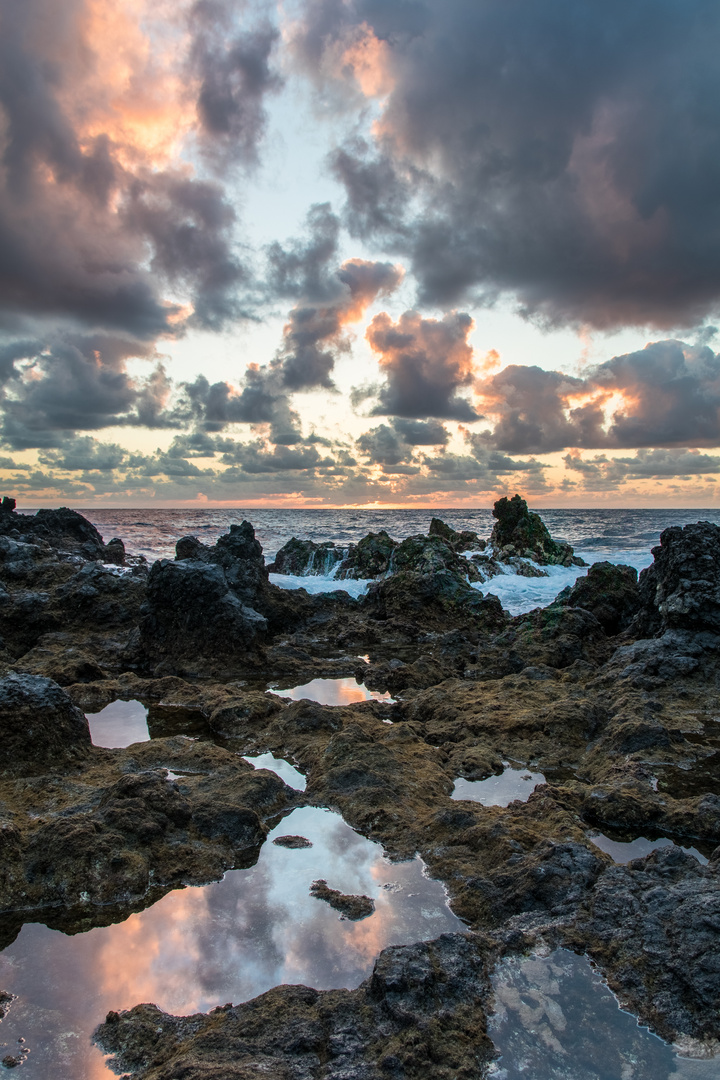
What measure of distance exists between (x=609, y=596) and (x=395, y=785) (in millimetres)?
9602

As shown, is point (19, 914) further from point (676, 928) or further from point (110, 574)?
point (110, 574)

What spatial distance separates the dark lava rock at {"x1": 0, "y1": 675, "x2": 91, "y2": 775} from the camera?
5.93 m

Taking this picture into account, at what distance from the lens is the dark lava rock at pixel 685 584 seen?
30.4ft

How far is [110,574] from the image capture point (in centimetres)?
1370

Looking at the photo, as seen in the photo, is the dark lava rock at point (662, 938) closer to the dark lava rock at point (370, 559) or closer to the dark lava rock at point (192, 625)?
the dark lava rock at point (192, 625)

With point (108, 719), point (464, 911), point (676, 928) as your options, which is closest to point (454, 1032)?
point (464, 911)

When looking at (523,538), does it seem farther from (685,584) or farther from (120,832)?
(120,832)

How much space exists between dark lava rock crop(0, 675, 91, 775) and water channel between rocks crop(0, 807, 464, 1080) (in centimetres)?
240

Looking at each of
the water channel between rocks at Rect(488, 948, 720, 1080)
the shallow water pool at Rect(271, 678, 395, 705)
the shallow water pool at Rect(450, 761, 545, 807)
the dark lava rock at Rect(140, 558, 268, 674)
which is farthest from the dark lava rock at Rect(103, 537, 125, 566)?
the water channel between rocks at Rect(488, 948, 720, 1080)

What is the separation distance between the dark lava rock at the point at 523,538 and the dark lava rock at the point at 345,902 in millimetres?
24552

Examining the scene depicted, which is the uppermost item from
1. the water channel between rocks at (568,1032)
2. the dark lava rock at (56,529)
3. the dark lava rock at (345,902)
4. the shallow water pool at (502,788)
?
the dark lava rock at (56,529)

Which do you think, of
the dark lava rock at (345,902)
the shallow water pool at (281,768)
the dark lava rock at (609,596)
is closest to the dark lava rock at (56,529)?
the shallow water pool at (281,768)

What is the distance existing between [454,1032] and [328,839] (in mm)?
2156

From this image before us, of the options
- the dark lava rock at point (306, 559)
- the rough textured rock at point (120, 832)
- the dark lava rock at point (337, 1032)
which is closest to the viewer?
the dark lava rock at point (337, 1032)
